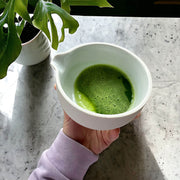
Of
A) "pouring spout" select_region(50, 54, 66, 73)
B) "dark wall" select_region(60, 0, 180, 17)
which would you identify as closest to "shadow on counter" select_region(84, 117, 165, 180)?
"pouring spout" select_region(50, 54, 66, 73)

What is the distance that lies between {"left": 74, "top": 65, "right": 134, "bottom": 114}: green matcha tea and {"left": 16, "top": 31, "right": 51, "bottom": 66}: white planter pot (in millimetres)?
130

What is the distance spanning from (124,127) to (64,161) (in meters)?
0.17

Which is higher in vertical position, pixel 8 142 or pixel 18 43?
pixel 18 43

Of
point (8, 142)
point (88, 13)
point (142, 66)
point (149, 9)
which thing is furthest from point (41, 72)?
point (149, 9)

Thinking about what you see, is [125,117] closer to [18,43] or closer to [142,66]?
[142,66]

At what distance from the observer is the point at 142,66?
46cm

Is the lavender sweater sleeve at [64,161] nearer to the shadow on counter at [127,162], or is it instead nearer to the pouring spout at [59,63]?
the shadow on counter at [127,162]

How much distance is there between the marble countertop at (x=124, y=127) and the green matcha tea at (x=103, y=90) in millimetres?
118

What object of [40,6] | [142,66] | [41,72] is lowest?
[41,72]

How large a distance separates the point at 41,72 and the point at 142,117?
0.29m

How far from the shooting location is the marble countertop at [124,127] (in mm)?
555

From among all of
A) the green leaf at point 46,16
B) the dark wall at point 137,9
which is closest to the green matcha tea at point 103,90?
the green leaf at point 46,16

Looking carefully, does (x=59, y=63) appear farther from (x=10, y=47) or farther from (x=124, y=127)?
(x=124, y=127)

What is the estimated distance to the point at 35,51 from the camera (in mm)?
583
